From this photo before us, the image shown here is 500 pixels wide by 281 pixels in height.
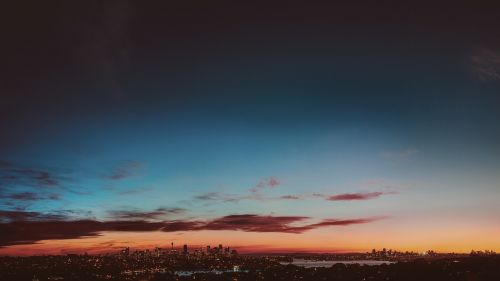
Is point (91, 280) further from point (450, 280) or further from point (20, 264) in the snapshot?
point (450, 280)

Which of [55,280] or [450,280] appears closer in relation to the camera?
[450,280]

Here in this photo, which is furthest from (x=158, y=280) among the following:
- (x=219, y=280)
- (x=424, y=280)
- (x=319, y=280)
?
(x=424, y=280)

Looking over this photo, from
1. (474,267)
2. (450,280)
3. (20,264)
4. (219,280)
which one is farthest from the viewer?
(20,264)

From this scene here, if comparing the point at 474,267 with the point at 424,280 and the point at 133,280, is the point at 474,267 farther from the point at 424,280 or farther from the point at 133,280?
the point at 133,280

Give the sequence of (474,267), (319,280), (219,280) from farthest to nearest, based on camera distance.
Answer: (219,280) → (319,280) → (474,267)

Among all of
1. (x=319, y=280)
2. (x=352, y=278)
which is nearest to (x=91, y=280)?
(x=319, y=280)

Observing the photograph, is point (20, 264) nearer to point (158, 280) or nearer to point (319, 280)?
point (158, 280)

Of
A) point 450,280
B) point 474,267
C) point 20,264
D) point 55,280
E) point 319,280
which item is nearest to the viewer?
point 450,280

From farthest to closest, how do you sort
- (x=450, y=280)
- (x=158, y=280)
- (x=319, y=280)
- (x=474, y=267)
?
(x=158, y=280) < (x=319, y=280) < (x=474, y=267) < (x=450, y=280)

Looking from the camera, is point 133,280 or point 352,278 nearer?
point 352,278
